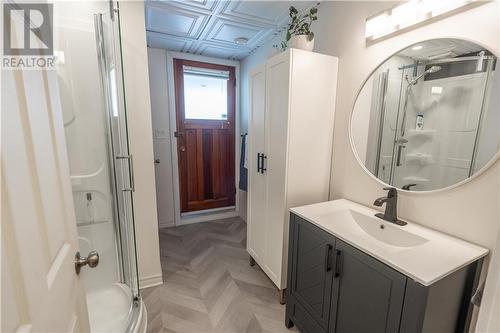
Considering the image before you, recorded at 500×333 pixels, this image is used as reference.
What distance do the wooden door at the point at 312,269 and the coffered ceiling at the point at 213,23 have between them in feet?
5.74

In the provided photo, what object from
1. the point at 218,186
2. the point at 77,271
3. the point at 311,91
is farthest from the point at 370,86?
the point at 218,186

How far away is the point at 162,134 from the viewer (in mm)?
3031

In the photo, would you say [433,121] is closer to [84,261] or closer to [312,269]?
[312,269]

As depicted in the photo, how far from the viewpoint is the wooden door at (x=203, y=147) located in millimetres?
3123

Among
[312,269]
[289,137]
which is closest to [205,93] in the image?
[289,137]

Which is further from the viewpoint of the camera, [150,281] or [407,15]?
[150,281]

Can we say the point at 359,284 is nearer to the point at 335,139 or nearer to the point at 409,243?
the point at 409,243

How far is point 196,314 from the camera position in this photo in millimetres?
1764

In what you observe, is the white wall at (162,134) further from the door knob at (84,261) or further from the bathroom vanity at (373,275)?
the door knob at (84,261)

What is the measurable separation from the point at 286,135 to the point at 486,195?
1.09 meters

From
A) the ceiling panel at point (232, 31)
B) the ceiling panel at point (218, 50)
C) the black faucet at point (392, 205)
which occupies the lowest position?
the black faucet at point (392, 205)

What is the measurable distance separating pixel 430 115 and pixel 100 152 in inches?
83.4

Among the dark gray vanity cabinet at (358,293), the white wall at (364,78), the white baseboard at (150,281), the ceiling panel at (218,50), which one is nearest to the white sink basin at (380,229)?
the white wall at (364,78)

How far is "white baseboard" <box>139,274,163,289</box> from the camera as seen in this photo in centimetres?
205
